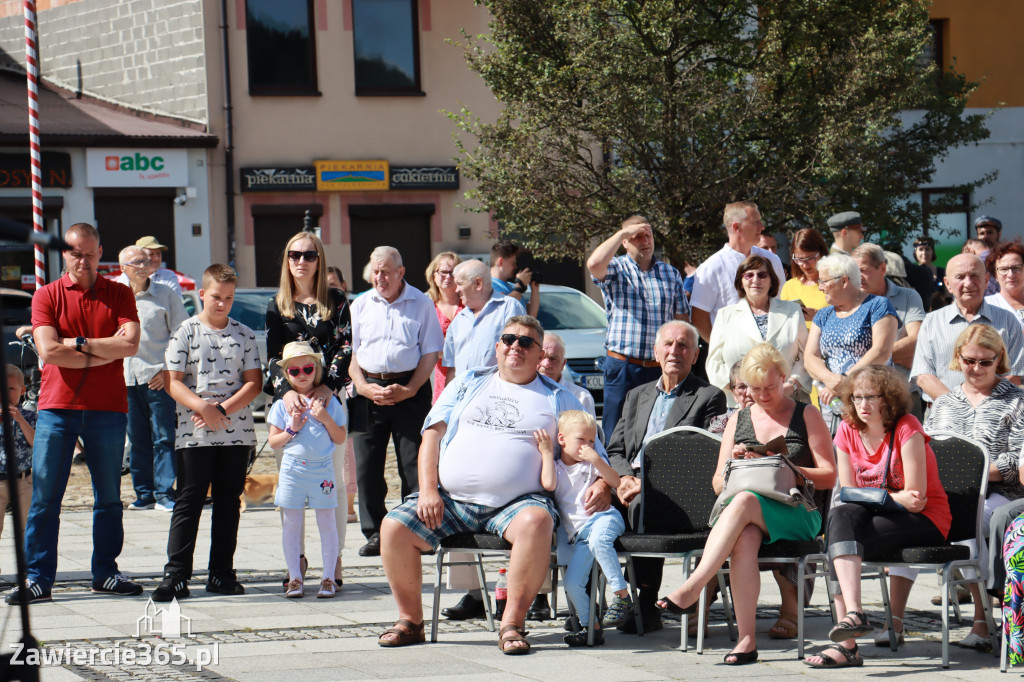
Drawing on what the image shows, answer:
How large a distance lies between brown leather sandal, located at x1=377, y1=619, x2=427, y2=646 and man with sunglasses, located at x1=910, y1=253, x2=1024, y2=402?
129 inches

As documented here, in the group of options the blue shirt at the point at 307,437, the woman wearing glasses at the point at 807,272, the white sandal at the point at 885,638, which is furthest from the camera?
the woman wearing glasses at the point at 807,272

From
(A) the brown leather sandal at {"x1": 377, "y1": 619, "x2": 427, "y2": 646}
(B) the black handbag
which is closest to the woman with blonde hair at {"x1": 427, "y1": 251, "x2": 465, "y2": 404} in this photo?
(A) the brown leather sandal at {"x1": 377, "y1": 619, "x2": 427, "y2": 646}

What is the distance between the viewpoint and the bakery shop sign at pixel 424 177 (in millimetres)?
25750

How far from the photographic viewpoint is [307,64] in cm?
2561

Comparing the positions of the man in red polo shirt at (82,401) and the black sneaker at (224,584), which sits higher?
the man in red polo shirt at (82,401)

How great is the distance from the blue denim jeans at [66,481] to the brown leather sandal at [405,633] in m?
2.02

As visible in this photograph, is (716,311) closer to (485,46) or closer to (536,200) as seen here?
(536,200)

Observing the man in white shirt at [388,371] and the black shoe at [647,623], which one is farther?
the man in white shirt at [388,371]

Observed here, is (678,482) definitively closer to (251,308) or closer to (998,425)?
(998,425)

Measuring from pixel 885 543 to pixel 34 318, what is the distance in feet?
15.3

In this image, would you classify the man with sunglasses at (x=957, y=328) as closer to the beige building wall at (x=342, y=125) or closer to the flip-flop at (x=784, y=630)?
the flip-flop at (x=784, y=630)

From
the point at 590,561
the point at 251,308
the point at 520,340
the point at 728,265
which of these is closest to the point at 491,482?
the point at 590,561

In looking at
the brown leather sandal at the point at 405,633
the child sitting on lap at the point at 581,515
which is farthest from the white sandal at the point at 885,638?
the brown leather sandal at the point at 405,633

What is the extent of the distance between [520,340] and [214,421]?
1975 mm
